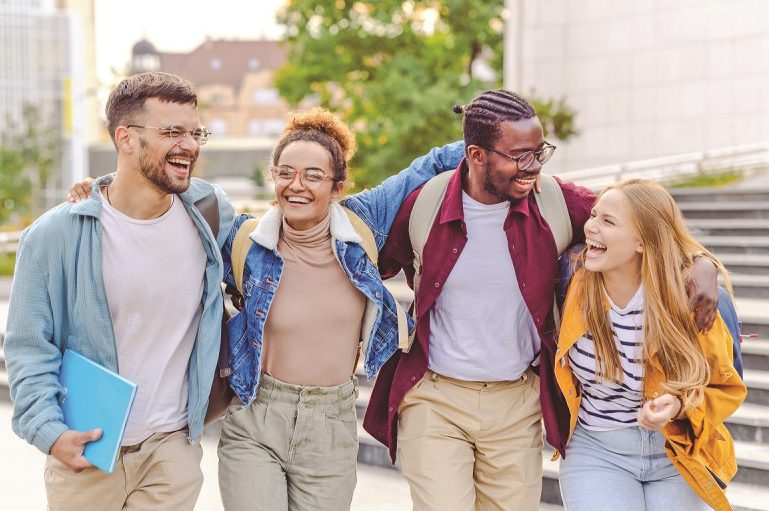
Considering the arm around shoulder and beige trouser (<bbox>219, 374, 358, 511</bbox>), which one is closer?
beige trouser (<bbox>219, 374, 358, 511</bbox>)

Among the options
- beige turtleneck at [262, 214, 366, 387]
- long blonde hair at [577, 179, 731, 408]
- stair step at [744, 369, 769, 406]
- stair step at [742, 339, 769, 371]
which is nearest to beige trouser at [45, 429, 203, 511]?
beige turtleneck at [262, 214, 366, 387]

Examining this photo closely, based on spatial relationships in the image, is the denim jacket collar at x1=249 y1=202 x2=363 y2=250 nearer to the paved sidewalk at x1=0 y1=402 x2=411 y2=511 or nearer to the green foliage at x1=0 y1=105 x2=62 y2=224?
the paved sidewalk at x1=0 y1=402 x2=411 y2=511

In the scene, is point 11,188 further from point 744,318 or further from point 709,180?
point 744,318

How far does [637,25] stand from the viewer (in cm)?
1753

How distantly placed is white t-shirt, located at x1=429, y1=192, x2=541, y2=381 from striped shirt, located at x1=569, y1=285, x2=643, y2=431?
211 mm

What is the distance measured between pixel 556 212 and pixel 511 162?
0.30 m

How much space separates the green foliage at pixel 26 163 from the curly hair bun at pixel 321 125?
26.6 metres

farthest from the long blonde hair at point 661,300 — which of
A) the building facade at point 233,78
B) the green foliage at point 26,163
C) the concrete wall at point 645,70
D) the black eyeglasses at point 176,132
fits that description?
the building facade at point 233,78

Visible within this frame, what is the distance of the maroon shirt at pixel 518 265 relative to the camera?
3357 millimetres

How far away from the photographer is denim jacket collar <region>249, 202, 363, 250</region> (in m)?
3.24

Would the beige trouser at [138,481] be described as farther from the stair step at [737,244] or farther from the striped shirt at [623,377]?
the stair step at [737,244]

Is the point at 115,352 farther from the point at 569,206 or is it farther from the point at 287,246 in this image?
→ the point at 569,206

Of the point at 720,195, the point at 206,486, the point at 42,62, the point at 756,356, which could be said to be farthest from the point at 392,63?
the point at 42,62

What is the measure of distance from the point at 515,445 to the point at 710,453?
2.17ft
